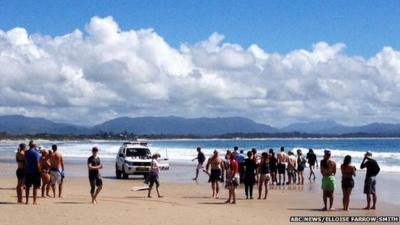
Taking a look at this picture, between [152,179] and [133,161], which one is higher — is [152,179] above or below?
below

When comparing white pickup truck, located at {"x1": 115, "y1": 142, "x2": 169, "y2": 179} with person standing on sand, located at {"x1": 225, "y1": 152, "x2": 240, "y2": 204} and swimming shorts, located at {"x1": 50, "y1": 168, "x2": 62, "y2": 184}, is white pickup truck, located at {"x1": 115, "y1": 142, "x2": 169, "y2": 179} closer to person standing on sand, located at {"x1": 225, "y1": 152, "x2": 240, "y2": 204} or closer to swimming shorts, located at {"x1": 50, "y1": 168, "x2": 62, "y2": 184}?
swimming shorts, located at {"x1": 50, "y1": 168, "x2": 62, "y2": 184}

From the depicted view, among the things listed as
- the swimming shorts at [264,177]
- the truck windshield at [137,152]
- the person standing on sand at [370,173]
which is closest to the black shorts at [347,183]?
the person standing on sand at [370,173]

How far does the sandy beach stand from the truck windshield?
6.74 m

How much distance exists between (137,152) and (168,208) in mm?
14221

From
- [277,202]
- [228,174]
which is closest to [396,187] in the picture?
[277,202]

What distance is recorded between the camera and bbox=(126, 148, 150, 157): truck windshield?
31.4m

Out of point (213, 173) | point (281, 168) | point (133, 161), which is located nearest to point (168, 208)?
point (213, 173)

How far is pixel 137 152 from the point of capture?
3177cm

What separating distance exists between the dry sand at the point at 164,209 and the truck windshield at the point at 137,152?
23.4ft

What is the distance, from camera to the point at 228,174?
2000 centimetres

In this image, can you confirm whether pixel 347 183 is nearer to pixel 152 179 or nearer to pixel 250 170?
pixel 250 170

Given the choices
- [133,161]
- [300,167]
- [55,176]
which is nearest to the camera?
[55,176]

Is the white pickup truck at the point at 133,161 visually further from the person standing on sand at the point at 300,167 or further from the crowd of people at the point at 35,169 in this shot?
the crowd of people at the point at 35,169

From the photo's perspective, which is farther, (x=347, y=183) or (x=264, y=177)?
(x=264, y=177)
